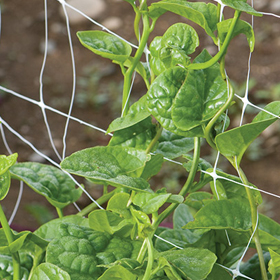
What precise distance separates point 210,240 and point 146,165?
0.35 feet

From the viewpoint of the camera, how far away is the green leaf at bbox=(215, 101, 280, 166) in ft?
1.25

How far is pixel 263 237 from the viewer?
443 mm

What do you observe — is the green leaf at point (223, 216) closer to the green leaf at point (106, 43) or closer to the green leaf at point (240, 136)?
the green leaf at point (240, 136)

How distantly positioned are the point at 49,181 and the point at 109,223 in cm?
12

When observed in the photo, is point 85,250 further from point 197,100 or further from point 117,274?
point 197,100

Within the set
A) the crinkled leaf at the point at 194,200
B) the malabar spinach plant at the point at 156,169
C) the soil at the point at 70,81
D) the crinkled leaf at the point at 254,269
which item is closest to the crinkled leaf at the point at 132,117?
the malabar spinach plant at the point at 156,169

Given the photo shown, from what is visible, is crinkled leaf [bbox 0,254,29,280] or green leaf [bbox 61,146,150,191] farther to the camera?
crinkled leaf [bbox 0,254,29,280]

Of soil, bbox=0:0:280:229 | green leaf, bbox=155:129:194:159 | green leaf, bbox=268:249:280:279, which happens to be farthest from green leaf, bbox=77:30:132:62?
soil, bbox=0:0:280:229

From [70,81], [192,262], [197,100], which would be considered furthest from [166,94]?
[70,81]

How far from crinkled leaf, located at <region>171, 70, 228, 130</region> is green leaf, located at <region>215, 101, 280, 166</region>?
25mm

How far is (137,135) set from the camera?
479 millimetres

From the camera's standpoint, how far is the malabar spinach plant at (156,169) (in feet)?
1.24

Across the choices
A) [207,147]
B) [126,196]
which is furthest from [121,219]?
[207,147]

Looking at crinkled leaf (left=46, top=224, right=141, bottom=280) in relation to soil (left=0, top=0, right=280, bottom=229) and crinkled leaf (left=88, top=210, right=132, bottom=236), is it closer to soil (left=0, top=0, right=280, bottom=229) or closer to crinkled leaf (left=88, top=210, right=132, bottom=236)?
crinkled leaf (left=88, top=210, right=132, bottom=236)
